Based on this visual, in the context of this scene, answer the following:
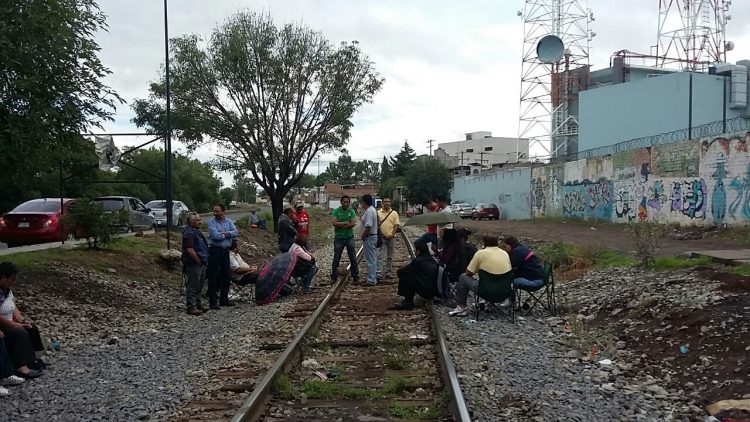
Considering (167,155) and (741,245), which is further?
(741,245)

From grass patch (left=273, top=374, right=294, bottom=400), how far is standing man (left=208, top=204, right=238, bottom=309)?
496cm

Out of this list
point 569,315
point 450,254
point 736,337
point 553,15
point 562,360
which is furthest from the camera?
point 553,15

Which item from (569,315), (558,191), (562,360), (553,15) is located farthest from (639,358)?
(553,15)

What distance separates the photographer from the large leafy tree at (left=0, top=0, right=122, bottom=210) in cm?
908

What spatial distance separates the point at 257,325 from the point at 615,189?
25.1 metres

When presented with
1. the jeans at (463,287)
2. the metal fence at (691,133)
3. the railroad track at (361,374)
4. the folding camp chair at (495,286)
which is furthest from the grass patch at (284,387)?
the metal fence at (691,133)

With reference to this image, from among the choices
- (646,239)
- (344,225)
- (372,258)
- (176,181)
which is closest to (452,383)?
(344,225)

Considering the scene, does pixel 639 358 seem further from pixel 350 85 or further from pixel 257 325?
pixel 350 85

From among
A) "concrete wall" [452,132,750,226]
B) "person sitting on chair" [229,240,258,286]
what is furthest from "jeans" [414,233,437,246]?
"concrete wall" [452,132,750,226]

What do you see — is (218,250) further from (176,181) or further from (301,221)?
(176,181)

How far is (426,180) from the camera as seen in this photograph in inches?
2697

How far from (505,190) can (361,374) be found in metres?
44.5

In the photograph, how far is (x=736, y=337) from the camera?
6672 mm

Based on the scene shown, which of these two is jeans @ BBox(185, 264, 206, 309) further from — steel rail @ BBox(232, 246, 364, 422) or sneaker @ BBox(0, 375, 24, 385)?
sneaker @ BBox(0, 375, 24, 385)
